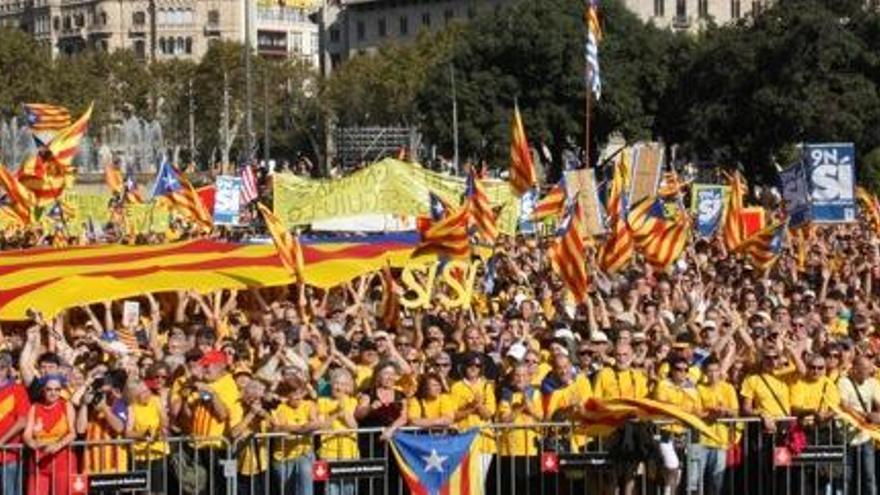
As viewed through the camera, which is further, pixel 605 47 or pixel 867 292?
pixel 605 47

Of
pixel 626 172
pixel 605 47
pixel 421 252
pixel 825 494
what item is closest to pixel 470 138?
pixel 605 47

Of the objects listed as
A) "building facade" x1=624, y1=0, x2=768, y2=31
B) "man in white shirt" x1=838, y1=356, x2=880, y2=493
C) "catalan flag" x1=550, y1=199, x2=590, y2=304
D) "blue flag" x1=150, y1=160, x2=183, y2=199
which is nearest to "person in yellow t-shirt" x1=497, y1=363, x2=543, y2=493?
"man in white shirt" x1=838, y1=356, x2=880, y2=493

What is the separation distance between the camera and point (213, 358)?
16.8 metres

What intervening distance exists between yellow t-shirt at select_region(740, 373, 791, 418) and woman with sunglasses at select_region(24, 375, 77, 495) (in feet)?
16.2

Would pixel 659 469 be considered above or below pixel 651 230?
below

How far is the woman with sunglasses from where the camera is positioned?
15.4m

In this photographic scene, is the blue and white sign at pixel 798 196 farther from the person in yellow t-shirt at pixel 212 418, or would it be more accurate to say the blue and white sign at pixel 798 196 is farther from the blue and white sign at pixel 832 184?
the person in yellow t-shirt at pixel 212 418

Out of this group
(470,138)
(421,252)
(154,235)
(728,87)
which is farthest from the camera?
(470,138)

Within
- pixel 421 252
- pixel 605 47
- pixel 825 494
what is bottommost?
pixel 825 494

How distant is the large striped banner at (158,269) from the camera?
21.0 meters

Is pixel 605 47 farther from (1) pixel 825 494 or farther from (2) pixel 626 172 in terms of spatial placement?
(1) pixel 825 494

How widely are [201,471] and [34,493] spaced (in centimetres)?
116

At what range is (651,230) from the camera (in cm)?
2509

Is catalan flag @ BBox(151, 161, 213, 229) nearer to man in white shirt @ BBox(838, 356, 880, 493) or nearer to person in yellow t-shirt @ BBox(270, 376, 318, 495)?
man in white shirt @ BBox(838, 356, 880, 493)
